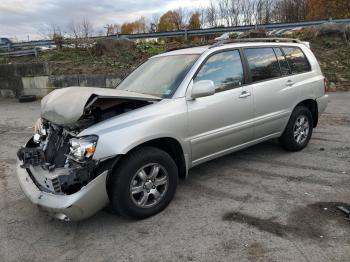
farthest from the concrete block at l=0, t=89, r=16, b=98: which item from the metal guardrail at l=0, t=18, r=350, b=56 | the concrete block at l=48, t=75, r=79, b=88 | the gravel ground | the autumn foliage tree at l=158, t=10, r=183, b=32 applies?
the autumn foliage tree at l=158, t=10, r=183, b=32

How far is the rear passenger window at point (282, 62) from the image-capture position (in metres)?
5.59

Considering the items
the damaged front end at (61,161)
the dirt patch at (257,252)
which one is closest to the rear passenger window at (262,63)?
the dirt patch at (257,252)

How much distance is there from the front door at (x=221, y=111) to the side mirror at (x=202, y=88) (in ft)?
0.40

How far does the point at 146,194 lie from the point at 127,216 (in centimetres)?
29

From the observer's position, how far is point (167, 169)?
13.3 feet

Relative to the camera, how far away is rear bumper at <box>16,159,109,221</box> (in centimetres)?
347

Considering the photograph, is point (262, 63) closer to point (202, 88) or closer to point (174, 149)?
point (202, 88)

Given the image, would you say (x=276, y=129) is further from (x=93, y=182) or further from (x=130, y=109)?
(x=93, y=182)

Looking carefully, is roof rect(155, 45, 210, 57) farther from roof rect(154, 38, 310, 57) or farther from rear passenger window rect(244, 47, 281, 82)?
rear passenger window rect(244, 47, 281, 82)

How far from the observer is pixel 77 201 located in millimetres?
3469

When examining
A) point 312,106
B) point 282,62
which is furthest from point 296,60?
point 312,106

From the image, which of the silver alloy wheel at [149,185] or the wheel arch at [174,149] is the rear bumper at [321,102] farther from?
the silver alloy wheel at [149,185]

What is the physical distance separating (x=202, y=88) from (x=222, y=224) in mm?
1477

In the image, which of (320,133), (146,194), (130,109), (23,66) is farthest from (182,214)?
(23,66)
